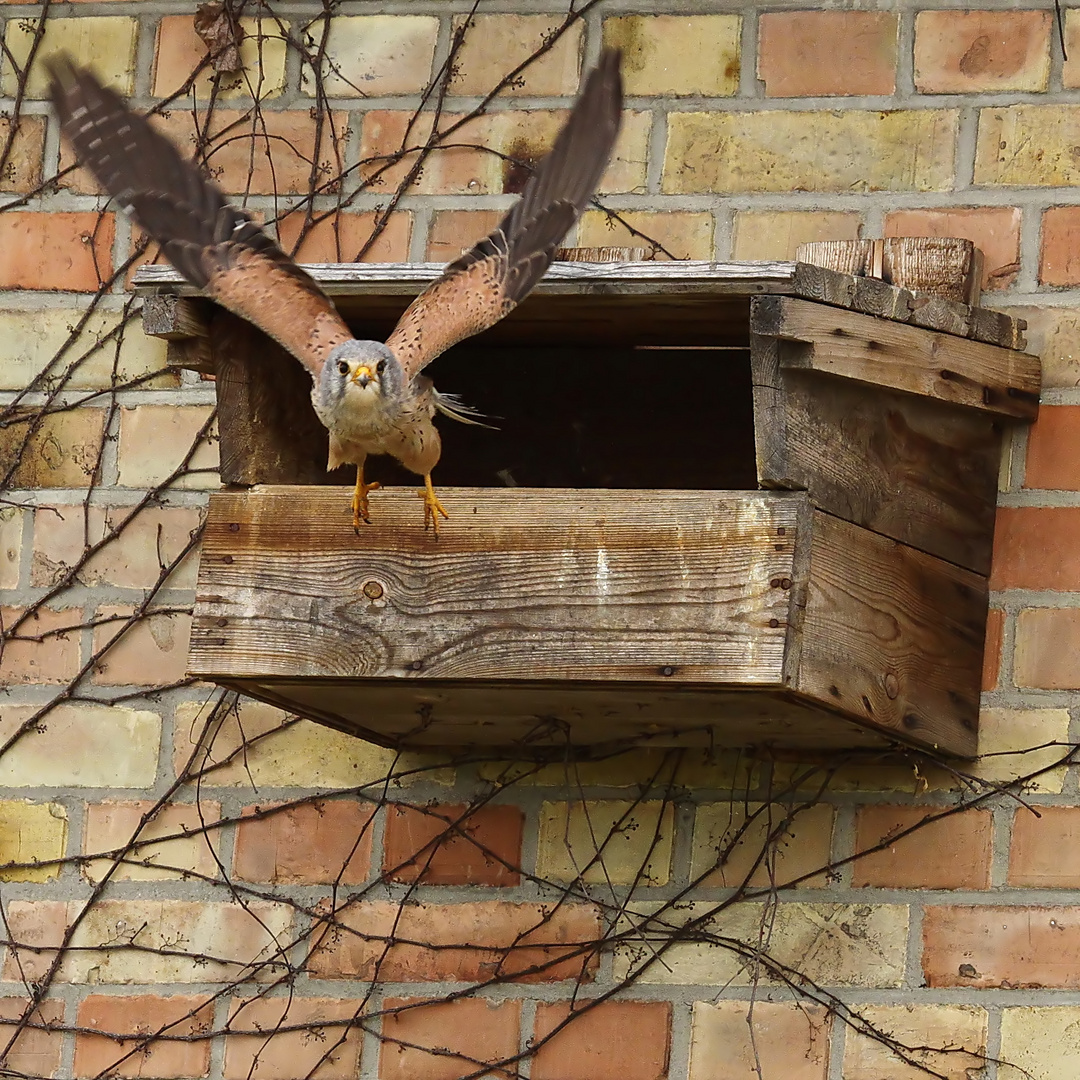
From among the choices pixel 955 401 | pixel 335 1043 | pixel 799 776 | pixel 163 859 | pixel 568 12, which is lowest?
pixel 335 1043

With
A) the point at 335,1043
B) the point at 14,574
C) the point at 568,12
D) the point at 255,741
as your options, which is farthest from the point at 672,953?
the point at 568,12

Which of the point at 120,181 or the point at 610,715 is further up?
the point at 120,181

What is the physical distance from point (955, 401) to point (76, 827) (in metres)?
1.46

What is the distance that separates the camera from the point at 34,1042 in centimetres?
314

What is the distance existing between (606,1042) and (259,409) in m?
1.02

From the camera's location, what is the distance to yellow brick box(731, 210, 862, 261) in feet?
10.5

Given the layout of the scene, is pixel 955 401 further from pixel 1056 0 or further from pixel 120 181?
pixel 120 181

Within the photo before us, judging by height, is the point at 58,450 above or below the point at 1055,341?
below

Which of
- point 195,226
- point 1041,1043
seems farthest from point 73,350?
point 1041,1043

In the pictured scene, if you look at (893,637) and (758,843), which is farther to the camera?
(758,843)

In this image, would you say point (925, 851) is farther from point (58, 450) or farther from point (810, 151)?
point (58, 450)

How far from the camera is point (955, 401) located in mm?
2895

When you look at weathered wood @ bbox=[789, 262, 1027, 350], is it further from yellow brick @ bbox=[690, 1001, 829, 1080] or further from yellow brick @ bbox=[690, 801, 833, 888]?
yellow brick @ bbox=[690, 1001, 829, 1080]

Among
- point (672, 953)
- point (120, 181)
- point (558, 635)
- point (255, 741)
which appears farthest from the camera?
point (255, 741)
